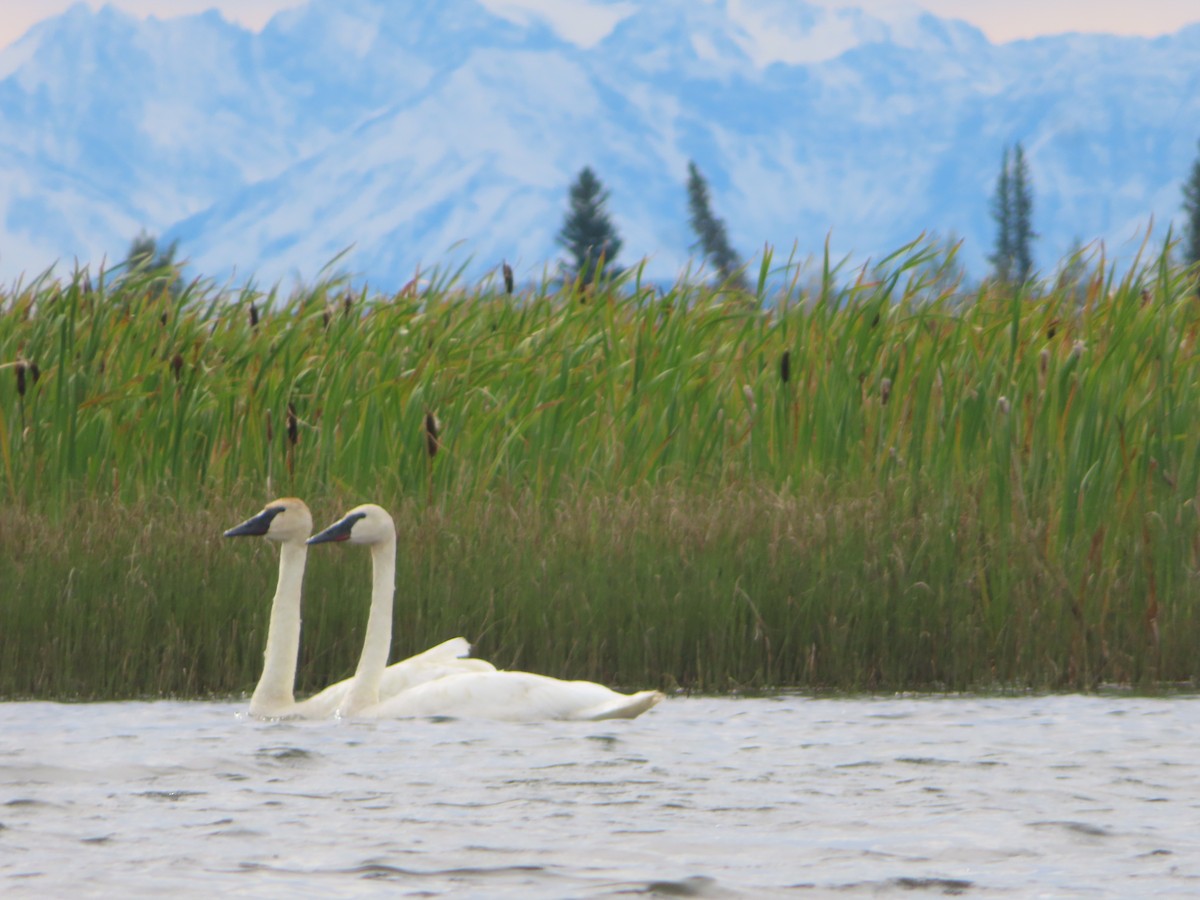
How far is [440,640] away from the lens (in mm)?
8359

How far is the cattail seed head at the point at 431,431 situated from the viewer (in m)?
8.80

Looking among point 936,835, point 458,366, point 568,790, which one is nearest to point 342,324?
point 458,366

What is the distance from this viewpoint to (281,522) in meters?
7.71

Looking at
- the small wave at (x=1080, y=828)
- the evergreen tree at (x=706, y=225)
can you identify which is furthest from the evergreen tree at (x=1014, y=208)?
the small wave at (x=1080, y=828)

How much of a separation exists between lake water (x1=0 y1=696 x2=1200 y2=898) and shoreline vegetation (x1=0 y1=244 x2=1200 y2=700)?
0.59 m

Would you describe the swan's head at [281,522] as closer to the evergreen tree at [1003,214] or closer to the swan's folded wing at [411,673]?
the swan's folded wing at [411,673]

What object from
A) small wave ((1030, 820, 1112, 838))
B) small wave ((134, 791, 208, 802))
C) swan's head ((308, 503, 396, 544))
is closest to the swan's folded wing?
A: swan's head ((308, 503, 396, 544))

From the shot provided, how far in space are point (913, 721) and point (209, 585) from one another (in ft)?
9.96

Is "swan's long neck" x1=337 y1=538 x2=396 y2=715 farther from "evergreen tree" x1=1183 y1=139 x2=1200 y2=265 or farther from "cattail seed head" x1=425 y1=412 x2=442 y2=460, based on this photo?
"evergreen tree" x1=1183 y1=139 x2=1200 y2=265

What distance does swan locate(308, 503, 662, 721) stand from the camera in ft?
22.8

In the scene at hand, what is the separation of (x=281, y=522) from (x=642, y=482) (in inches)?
77.0

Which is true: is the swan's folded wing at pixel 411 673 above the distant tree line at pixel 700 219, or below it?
below

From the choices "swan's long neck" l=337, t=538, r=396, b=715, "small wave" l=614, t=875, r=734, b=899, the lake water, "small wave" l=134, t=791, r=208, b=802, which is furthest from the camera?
"swan's long neck" l=337, t=538, r=396, b=715

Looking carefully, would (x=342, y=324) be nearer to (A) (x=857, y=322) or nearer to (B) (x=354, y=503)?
(B) (x=354, y=503)
